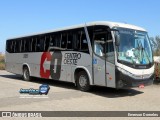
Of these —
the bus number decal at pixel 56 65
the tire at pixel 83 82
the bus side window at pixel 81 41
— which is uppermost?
the bus side window at pixel 81 41

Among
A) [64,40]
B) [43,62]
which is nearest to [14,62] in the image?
[43,62]

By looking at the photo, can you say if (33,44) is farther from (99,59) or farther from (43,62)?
(99,59)

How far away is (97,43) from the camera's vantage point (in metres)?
12.7

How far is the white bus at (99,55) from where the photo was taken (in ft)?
38.8

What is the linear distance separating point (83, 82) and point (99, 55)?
1765 mm

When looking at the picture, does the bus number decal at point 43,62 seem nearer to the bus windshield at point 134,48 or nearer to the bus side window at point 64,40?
the bus side window at point 64,40

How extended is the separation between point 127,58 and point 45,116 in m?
4.72

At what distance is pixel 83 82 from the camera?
13.7m

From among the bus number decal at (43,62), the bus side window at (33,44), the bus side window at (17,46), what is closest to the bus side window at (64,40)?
the bus number decal at (43,62)

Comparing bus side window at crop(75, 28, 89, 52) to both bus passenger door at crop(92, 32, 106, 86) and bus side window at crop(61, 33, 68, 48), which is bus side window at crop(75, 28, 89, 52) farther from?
bus side window at crop(61, 33, 68, 48)

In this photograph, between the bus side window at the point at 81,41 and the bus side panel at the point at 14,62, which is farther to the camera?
the bus side panel at the point at 14,62

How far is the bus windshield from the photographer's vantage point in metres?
11.9

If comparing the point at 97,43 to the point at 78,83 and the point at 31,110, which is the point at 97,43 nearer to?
the point at 78,83

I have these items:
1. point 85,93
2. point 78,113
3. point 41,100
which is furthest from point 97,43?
point 78,113
